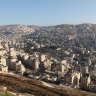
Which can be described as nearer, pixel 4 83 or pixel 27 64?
pixel 4 83

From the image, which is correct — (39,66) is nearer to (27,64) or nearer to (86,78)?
(27,64)

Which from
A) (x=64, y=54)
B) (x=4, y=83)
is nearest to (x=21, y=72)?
(x=4, y=83)

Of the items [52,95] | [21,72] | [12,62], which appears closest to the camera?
[52,95]

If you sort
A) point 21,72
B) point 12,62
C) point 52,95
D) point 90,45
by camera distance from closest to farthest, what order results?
point 52,95
point 21,72
point 12,62
point 90,45

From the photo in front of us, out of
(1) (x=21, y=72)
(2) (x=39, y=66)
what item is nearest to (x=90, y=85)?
(1) (x=21, y=72)

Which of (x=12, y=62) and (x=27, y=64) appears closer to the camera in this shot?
(x=12, y=62)

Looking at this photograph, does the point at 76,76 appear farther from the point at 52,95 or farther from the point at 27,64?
the point at 27,64

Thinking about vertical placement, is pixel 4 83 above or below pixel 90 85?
above

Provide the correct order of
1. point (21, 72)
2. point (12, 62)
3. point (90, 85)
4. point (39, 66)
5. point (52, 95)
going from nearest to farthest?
point (52, 95) < point (90, 85) < point (21, 72) < point (12, 62) < point (39, 66)

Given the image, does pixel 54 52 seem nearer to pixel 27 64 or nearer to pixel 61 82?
pixel 27 64
